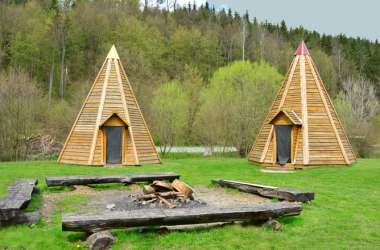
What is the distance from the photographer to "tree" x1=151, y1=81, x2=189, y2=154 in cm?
3103

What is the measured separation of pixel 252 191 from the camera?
33.9 feet

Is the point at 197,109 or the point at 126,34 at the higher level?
the point at 126,34

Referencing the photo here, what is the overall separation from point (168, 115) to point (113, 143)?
13618 millimetres

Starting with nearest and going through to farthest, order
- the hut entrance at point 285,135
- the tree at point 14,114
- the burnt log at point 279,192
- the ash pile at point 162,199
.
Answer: the ash pile at point 162,199 < the burnt log at point 279,192 < the hut entrance at point 285,135 < the tree at point 14,114

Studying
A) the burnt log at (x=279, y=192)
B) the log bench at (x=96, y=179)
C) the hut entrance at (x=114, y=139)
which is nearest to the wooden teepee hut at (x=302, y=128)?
the hut entrance at (x=114, y=139)

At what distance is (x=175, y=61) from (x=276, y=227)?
163 feet

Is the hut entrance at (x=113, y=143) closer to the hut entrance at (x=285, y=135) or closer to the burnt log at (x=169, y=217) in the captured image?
the hut entrance at (x=285, y=135)

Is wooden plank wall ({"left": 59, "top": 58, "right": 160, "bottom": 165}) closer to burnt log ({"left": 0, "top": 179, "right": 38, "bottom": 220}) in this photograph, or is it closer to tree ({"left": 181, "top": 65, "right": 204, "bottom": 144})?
burnt log ({"left": 0, "top": 179, "right": 38, "bottom": 220})

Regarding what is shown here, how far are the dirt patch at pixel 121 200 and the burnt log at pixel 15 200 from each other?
542 millimetres

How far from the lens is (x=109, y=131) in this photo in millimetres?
18031

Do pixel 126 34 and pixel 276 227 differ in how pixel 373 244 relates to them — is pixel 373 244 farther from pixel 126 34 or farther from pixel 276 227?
pixel 126 34

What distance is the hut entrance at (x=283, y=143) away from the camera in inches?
696

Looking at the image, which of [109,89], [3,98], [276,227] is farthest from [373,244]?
[3,98]

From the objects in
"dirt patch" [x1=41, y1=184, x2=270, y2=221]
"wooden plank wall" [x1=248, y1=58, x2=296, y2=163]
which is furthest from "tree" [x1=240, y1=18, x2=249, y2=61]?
"dirt patch" [x1=41, y1=184, x2=270, y2=221]
